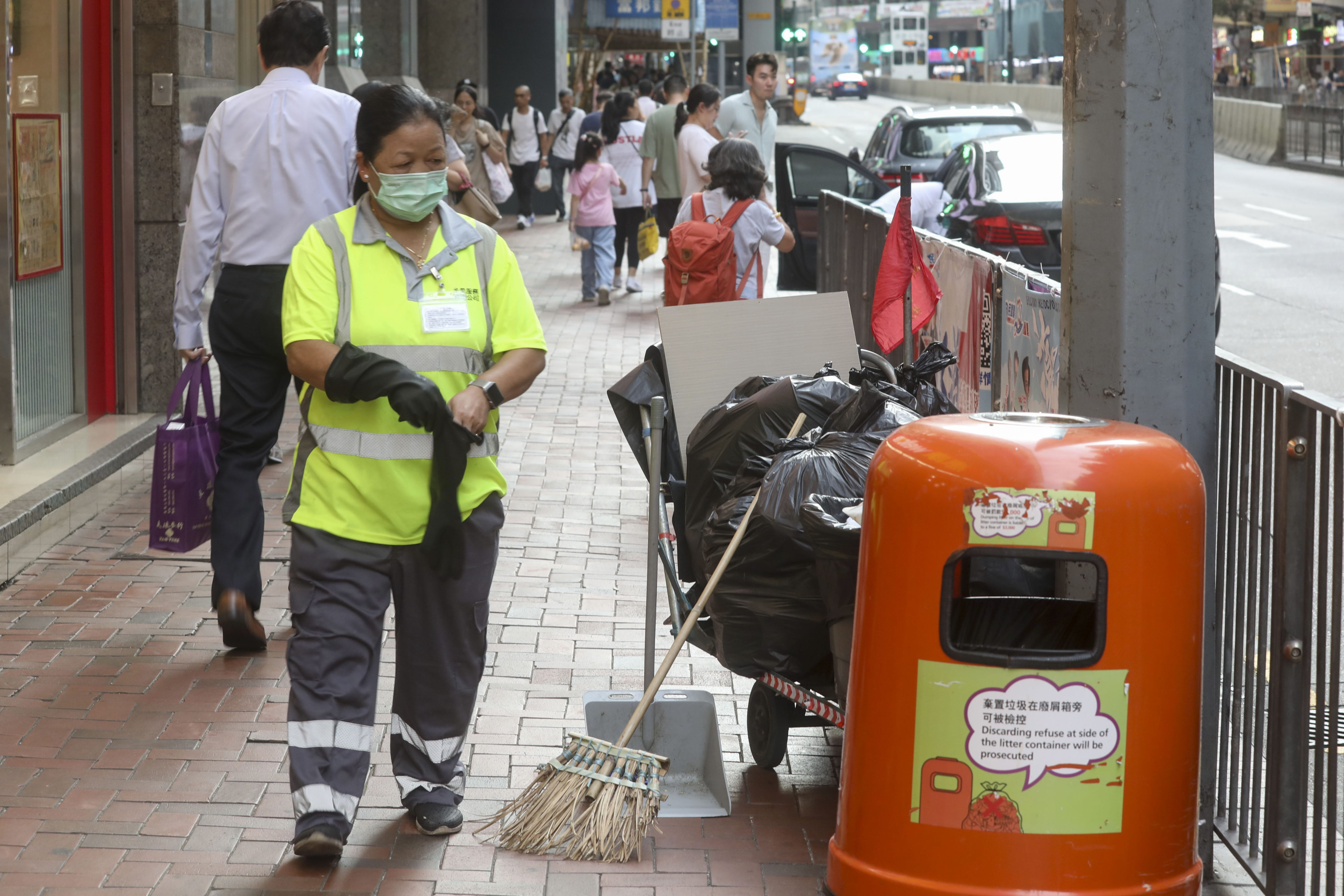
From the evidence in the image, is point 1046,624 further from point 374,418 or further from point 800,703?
point 374,418

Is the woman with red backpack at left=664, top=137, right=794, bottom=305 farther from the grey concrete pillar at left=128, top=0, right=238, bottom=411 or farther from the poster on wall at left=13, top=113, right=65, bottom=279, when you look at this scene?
the poster on wall at left=13, top=113, right=65, bottom=279

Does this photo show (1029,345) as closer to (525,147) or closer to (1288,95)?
(525,147)

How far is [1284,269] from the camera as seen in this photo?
689 inches

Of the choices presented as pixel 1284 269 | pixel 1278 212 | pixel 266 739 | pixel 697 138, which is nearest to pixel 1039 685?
pixel 266 739

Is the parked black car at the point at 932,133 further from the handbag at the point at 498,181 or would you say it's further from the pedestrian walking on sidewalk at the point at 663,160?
the handbag at the point at 498,181

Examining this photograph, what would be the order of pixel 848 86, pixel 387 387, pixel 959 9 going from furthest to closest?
pixel 959 9
pixel 848 86
pixel 387 387

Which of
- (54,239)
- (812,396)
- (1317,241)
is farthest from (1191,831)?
(1317,241)

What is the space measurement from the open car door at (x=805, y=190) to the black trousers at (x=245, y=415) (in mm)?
6363

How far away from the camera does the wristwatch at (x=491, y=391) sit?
369cm

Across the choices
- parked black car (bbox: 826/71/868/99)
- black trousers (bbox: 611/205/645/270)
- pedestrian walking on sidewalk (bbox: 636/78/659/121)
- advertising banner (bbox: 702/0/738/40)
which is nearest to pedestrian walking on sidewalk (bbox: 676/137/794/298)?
pedestrian walking on sidewalk (bbox: 636/78/659/121)

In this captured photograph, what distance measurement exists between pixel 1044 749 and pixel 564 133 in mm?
18940

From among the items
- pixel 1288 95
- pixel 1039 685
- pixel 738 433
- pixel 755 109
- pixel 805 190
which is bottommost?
pixel 1039 685

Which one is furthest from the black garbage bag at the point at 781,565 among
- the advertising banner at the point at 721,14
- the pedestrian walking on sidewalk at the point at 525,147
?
the advertising banner at the point at 721,14

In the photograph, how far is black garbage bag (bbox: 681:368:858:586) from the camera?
459cm
